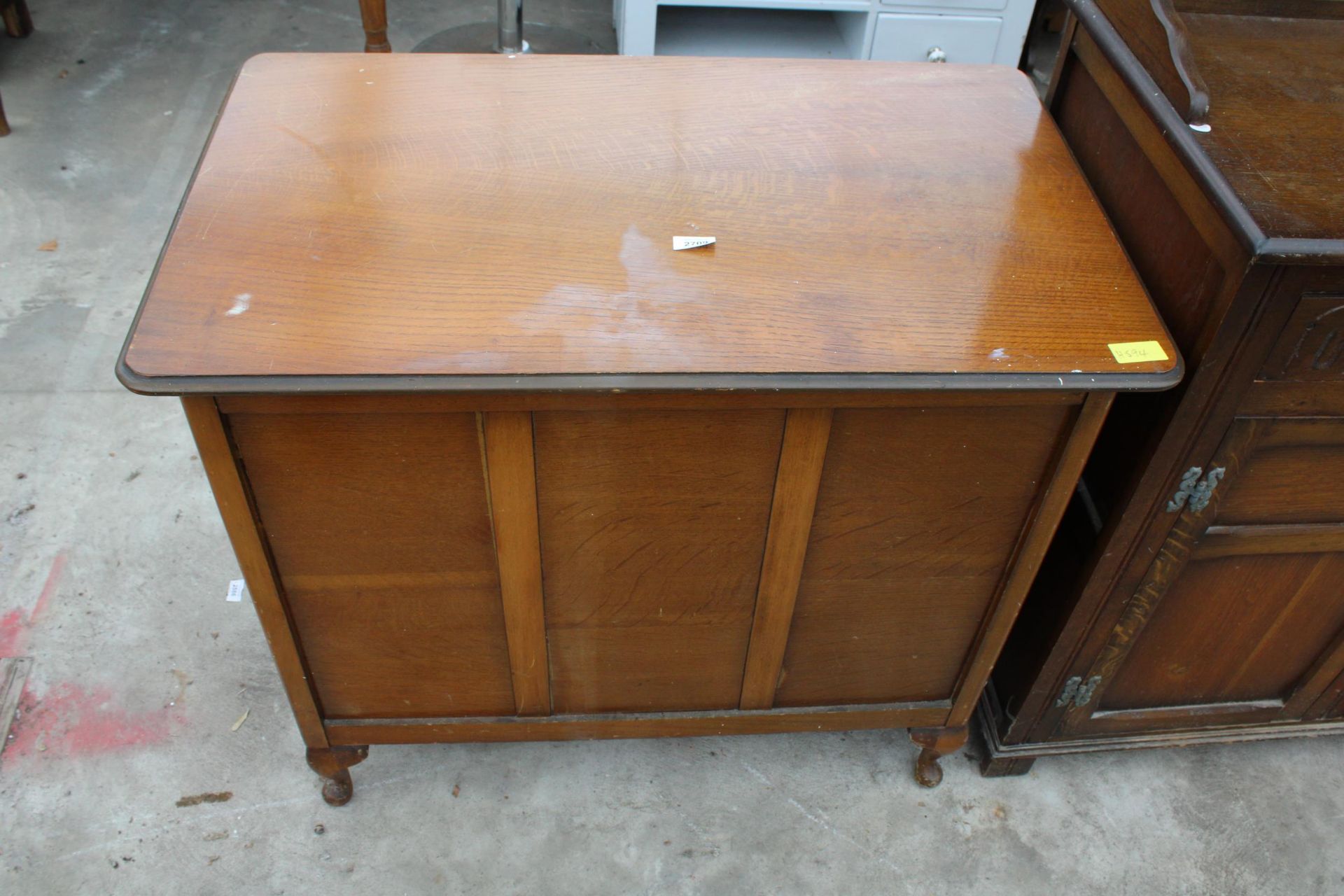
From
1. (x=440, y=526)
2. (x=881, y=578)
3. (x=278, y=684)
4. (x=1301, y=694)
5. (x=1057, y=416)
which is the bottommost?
(x=278, y=684)

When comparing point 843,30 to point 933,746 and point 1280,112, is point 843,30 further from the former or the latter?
point 933,746

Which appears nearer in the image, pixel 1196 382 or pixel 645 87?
pixel 1196 382

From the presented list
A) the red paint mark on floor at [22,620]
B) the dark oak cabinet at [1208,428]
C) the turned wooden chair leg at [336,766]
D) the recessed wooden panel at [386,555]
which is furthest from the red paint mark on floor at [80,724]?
the dark oak cabinet at [1208,428]

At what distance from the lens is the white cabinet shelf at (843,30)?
2871mm

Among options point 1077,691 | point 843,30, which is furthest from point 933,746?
point 843,30

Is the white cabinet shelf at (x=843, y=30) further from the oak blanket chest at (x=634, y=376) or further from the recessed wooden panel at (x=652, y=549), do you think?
the recessed wooden panel at (x=652, y=549)

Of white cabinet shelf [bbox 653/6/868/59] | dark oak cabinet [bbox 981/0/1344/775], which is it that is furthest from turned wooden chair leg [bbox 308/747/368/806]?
white cabinet shelf [bbox 653/6/868/59]

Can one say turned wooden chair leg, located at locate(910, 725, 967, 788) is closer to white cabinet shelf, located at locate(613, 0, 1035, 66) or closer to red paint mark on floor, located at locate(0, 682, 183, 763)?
red paint mark on floor, located at locate(0, 682, 183, 763)

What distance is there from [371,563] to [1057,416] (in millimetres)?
841

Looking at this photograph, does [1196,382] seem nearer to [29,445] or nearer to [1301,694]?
[1301,694]

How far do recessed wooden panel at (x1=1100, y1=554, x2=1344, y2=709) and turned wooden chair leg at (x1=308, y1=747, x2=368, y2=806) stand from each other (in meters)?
1.16

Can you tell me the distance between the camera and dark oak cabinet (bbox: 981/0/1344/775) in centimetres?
109

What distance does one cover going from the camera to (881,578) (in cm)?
136

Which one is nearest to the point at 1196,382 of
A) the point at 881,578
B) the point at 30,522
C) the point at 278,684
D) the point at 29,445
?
the point at 881,578
